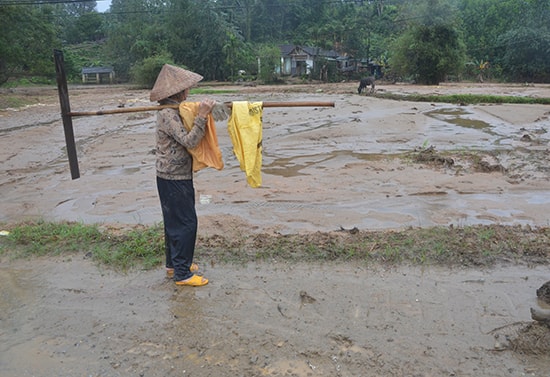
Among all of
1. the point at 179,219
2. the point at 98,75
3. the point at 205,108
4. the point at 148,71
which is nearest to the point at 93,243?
the point at 179,219

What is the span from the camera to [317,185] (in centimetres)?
802

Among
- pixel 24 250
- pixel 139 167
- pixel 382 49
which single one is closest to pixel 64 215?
pixel 24 250

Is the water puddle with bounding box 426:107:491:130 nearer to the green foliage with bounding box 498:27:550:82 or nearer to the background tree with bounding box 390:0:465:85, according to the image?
the background tree with bounding box 390:0:465:85

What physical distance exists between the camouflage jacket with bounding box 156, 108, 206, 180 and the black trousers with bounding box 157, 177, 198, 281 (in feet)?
0.29

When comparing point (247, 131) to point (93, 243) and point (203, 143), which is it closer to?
point (203, 143)

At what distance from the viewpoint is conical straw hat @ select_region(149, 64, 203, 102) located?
149 inches

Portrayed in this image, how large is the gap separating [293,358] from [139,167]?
25.4 feet

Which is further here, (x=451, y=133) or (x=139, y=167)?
(x=451, y=133)

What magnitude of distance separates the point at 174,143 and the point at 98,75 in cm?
4909

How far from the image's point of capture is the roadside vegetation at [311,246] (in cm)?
456

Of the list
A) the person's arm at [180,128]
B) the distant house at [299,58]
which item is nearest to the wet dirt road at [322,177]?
the person's arm at [180,128]

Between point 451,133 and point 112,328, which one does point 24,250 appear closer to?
point 112,328

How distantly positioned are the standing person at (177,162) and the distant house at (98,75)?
4799cm

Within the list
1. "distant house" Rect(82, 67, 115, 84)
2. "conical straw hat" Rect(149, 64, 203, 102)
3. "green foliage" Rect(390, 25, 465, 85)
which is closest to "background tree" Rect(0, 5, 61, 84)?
"distant house" Rect(82, 67, 115, 84)
